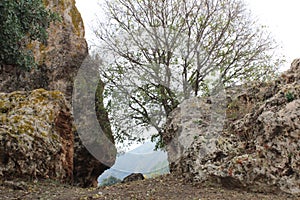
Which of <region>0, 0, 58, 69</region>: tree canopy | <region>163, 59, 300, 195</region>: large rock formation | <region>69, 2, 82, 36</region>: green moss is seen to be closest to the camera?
<region>163, 59, 300, 195</region>: large rock formation

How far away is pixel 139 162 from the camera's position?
10633 mm

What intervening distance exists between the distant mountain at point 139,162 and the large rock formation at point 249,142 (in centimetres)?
264

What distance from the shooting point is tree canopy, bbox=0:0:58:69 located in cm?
707

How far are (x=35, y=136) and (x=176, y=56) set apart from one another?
6.61 meters

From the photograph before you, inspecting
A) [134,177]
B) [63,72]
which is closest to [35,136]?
[134,177]

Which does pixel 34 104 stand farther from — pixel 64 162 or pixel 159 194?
pixel 159 194

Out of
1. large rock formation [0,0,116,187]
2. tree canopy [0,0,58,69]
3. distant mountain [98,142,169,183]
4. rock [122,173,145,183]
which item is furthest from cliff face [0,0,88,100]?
rock [122,173,145,183]

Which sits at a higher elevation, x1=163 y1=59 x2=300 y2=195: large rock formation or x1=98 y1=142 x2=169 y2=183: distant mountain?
x1=163 y1=59 x2=300 y2=195: large rock formation

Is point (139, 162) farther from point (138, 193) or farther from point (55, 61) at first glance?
point (138, 193)

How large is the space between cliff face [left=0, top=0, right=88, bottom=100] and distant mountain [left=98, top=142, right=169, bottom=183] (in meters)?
3.34

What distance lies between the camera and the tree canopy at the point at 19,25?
707 cm

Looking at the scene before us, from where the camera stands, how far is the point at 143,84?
10516mm

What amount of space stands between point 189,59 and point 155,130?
307 centimetres

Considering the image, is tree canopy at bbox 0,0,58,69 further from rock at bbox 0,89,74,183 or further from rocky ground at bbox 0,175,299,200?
rocky ground at bbox 0,175,299,200
